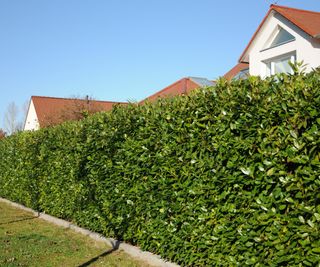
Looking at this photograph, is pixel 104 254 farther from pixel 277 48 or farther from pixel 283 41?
pixel 283 41

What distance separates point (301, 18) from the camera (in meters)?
18.3

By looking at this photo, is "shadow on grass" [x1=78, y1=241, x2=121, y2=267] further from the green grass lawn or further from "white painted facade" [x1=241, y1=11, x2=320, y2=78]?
"white painted facade" [x1=241, y1=11, x2=320, y2=78]

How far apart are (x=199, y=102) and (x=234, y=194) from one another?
139 cm

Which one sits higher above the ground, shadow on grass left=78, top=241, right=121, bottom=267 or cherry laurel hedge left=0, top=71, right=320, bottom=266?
cherry laurel hedge left=0, top=71, right=320, bottom=266

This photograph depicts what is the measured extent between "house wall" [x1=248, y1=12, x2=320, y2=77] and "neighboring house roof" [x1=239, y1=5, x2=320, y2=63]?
218 millimetres

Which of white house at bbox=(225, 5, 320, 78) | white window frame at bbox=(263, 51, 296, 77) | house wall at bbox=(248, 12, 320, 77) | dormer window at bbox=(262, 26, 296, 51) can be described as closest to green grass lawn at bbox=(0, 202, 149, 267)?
white house at bbox=(225, 5, 320, 78)

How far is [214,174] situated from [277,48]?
52.4 feet

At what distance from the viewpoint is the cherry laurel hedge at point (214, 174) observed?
3.77 m

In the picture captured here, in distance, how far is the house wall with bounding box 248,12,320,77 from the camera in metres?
16.9

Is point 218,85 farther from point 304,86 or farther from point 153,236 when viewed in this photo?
point 153,236

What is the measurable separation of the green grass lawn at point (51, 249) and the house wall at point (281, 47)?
1197 cm

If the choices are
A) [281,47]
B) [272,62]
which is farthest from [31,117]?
[281,47]

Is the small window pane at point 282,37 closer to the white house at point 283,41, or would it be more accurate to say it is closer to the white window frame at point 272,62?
the white house at point 283,41

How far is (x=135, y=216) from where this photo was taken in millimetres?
6539
